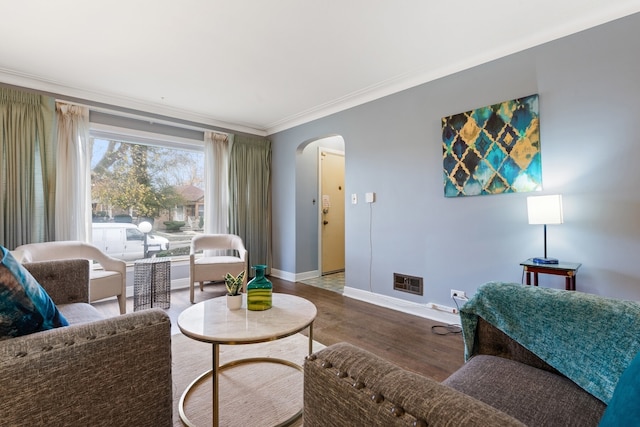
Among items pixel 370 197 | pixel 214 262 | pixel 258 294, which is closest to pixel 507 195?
pixel 370 197

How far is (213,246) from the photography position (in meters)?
4.01

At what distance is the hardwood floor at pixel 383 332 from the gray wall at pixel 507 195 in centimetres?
33

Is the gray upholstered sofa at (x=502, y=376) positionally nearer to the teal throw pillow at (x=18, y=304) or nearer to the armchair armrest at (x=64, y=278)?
the teal throw pillow at (x=18, y=304)

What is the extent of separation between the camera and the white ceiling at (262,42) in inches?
80.1

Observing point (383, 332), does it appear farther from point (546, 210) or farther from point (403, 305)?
point (546, 210)

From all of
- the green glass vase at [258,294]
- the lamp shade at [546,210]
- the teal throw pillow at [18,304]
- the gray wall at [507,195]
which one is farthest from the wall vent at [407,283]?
the teal throw pillow at [18,304]

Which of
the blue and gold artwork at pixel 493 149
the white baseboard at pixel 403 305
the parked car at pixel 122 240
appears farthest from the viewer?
the parked car at pixel 122 240

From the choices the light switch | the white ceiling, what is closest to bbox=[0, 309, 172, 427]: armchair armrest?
the white ceiling

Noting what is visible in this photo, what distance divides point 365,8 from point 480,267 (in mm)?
2271

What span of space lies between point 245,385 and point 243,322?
53cm

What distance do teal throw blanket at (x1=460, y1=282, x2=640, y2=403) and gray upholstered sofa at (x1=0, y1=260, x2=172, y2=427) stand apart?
1.27 meters

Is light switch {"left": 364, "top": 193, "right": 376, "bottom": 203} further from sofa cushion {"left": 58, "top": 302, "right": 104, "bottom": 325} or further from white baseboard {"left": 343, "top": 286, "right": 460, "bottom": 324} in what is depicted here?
sofa cushion {"left": 58, "top": 302, "right": 104, "bottom": 325}

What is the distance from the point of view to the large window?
12.1 feet

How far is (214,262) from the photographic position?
3562 mm
